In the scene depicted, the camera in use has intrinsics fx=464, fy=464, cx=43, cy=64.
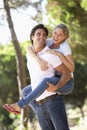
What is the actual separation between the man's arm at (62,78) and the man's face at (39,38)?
27cm

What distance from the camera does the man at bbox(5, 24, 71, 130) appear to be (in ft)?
13.0

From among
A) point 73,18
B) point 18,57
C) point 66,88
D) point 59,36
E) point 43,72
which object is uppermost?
point 73,18

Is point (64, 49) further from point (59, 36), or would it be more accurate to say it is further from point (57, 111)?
point (57, 111)

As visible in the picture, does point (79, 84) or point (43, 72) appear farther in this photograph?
point (79, 84)

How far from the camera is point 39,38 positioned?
13.5 feet

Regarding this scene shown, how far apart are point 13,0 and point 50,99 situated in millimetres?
11755

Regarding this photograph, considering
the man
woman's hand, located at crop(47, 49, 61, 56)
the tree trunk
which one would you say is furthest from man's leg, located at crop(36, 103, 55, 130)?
the tree trunk

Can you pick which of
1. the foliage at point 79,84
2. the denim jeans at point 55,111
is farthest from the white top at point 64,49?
the foliage at point 79,84

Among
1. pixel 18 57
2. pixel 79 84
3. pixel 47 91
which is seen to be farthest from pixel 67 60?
pixel 79 84

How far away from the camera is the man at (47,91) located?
13.0 ft

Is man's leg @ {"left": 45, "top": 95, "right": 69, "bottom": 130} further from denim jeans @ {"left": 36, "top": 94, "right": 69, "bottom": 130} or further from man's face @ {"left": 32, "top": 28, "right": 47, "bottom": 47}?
man's face @ {"left": 32, "top": 28, "right": 47, "bottom": 47}

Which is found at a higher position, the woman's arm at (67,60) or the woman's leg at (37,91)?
the woman's arm at (67,60)

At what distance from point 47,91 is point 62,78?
0.17 m

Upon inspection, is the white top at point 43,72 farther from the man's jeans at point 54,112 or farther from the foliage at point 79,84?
the foliage at point 79,84
